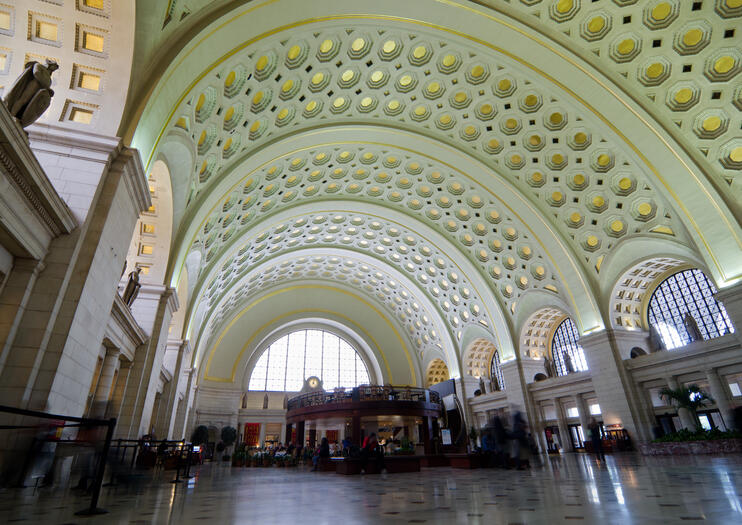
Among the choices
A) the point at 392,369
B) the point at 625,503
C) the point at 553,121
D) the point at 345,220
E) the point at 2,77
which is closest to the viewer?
the point at 625,503

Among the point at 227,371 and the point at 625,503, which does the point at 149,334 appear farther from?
the point at 227,371

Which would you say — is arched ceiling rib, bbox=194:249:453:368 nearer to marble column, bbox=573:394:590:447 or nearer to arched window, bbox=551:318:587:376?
arched window, bbox=551:318:587:376

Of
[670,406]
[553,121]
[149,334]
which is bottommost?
[670,406]

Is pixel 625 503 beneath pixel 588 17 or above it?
beneath

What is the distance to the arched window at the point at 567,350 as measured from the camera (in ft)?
72.9

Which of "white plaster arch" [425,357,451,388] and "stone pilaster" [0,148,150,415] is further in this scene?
"white plaster arch" [425,357,451,388]

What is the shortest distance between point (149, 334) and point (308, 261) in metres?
17.3

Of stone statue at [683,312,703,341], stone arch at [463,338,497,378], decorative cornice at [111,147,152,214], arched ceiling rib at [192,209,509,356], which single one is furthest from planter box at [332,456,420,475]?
stone arch at [463,338,497,378]

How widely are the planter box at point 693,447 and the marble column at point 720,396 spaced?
2.28 m

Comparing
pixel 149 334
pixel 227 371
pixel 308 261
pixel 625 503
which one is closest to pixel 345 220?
pixel 308 261

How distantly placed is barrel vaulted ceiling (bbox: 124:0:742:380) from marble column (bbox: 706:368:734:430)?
13.5 ft

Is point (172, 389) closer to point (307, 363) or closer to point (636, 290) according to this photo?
point (307, 363)

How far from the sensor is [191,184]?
489 inches

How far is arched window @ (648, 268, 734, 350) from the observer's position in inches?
651
